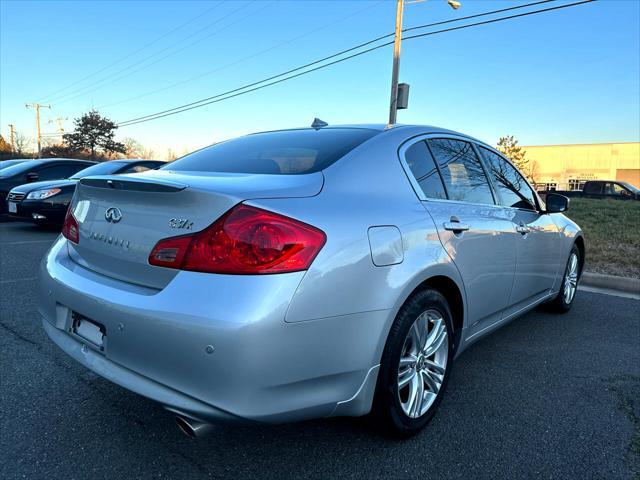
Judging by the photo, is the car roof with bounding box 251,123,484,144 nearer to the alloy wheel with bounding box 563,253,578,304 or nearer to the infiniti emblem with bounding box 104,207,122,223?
the infiniti emblem with bounding box 104,207,122,223

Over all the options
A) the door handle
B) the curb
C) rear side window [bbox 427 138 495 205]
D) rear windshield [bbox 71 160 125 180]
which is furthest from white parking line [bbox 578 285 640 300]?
rear windshield [bbox 71 160 125 180]

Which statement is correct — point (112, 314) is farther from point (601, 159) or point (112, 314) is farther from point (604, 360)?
point (601, 159)

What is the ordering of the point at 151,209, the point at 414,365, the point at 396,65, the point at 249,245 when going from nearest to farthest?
1. the point at 249,245
2. the point at 151,209
3. the point at 414,365
4. the point at 396,65

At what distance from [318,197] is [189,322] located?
694 mm

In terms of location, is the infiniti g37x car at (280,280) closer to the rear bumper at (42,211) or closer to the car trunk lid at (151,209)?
the car trunk lid at (151,209)

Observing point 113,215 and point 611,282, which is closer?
point 113,215

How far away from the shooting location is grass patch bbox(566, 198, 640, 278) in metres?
6.34

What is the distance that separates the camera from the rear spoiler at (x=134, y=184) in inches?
71.2

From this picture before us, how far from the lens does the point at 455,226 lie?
2.45 metres

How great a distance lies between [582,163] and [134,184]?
61129mm

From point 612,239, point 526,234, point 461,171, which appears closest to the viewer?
point 461,171

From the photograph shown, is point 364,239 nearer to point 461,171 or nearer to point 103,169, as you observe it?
point 461,171

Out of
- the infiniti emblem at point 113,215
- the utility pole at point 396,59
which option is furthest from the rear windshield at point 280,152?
the utility pole at point 396,59

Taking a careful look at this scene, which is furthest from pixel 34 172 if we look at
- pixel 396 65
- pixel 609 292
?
pixel 609 292
